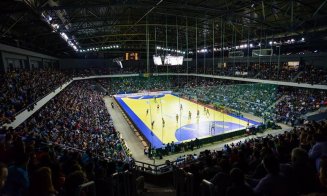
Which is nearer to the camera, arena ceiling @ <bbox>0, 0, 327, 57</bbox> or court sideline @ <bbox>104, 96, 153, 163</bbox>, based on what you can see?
arena ceiling @ <bbox>0, 0, 327, 57</bbox>

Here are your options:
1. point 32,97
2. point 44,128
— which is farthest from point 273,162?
point 32,97

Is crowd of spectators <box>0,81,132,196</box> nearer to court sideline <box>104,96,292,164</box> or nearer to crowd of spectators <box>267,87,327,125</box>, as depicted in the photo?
court sideline <box>104,96,292,164</box>

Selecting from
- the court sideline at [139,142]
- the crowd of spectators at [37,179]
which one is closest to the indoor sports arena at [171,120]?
the crowd of spectators at [37,179]

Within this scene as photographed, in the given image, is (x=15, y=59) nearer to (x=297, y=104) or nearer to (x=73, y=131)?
(x=73, y=131)

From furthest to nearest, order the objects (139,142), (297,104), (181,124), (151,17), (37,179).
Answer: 1. (151,17)
2. (297,104)
3. (181,124)
4. (139,142)
5. (37,179)

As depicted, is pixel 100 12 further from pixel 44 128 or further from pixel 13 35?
pixel 44 128

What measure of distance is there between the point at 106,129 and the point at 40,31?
1434 centimetres

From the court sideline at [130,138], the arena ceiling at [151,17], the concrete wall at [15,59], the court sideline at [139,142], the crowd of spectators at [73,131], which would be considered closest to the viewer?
the crowd of spectators at [73,131]

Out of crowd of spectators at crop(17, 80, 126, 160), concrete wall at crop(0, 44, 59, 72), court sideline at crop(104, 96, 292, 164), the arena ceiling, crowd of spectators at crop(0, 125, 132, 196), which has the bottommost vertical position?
court sideline at crop(104, 96, 292, 164)

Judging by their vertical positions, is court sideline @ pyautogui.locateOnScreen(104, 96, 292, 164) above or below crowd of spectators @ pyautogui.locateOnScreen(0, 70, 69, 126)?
below

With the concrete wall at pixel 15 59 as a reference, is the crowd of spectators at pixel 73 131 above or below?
below

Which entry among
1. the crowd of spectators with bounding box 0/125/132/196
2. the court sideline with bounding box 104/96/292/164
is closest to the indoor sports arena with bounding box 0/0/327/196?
the crowd of spectators with bounding box 0/125/132/196

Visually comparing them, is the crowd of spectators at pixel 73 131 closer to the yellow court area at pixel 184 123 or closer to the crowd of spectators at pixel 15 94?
the crowd of spectators at pixel 15 94

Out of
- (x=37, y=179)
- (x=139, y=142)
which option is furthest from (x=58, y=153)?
(x=139, y=142)
